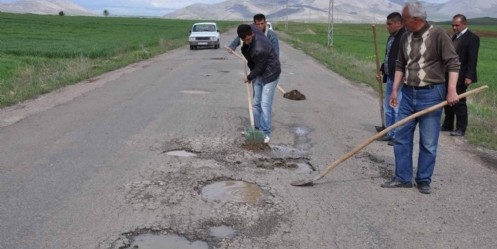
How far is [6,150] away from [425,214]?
4839mm

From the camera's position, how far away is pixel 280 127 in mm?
8133

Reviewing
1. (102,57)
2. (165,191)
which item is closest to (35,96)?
(165,191)

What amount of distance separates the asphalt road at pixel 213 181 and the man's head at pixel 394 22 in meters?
1.57

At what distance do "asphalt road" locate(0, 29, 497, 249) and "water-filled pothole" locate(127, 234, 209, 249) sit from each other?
0.06 m

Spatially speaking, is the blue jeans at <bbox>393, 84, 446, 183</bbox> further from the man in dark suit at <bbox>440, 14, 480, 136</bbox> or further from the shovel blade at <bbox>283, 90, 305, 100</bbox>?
the shovel blade at <bbox>283, 90, 305, 100</bbox>

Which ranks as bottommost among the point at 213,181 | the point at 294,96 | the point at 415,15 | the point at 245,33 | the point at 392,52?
the point at 294,96

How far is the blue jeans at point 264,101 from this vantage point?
700 centimetres

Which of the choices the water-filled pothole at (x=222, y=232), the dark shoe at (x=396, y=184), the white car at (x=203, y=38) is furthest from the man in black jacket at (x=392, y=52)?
the white car at (x=203, y=38)

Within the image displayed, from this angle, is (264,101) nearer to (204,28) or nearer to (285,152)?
(285,152)

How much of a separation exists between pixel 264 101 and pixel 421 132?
2419 millimetres

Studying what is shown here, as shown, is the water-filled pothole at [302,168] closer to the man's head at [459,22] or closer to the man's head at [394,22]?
the man's head at [394,22]

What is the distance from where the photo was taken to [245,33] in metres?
6.46

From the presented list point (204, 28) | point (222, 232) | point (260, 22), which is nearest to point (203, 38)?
point (204, 28)

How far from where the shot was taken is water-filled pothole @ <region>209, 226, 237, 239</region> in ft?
12.8
